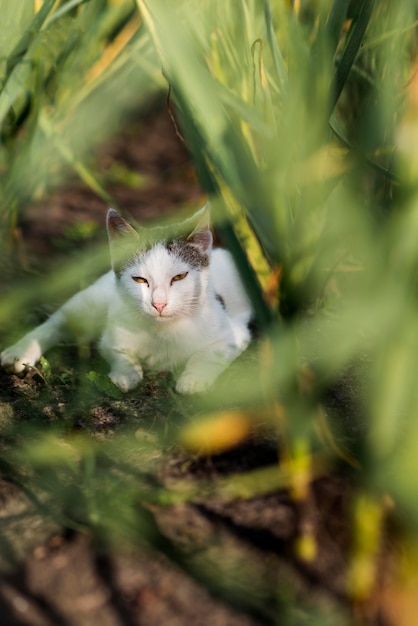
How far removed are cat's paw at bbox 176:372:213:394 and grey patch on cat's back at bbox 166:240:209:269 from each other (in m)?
0.23

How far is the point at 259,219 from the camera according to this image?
97 cm

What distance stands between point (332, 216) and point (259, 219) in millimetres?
117

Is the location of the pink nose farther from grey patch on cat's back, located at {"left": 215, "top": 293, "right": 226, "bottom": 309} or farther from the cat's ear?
grey patch on cat's back, located at {"left": 215, "top": 293, "right": 226, "bottom": 309}

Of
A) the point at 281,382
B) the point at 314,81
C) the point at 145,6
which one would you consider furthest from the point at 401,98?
the point at 281,382

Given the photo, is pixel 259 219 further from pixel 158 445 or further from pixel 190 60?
pixel 158 445

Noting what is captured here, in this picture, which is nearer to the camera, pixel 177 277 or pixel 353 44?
pixel 353 44

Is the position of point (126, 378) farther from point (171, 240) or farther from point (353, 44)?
point (353, 44)

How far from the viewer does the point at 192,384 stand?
4.74ft

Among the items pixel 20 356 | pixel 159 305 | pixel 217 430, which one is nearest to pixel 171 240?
pixel 159 305

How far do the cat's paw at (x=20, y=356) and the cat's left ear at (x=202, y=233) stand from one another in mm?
402

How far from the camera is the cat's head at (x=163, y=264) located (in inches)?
57.7

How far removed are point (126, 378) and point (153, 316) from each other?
130 mm

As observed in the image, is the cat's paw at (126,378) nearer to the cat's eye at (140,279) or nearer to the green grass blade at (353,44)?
the cat's eye at (140,279)

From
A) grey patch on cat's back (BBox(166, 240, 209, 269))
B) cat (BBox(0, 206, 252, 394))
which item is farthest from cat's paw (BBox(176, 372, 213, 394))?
grey patch on cat's back (BBox(166, 240, 209, 269))
